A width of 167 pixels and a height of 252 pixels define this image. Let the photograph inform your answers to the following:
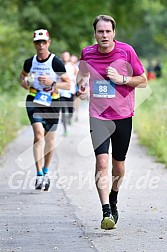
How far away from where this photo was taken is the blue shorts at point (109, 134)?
877 centimetres

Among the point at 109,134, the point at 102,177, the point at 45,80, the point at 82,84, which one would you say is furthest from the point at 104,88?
the point at 45,80

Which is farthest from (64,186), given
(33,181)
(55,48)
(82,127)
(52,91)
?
(55,48)

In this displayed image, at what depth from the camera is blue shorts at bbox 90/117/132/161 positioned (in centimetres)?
877

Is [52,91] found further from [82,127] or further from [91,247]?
[82,127]

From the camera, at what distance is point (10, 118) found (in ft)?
69.5

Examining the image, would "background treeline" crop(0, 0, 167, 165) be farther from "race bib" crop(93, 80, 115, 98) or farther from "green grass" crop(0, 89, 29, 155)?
"race bib" crop(93, 80, 115, 98)

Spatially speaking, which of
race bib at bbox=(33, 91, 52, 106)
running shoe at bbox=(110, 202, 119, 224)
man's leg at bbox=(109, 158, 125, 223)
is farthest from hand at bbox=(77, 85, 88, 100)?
race bib at bbox=(33, 91, 52, 106)

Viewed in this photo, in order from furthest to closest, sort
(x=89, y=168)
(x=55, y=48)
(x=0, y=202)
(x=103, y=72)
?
(x=55, y=48) → (x=89, y=168) → (x=0, y=202) → (x=103, y=72)

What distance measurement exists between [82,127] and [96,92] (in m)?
15.3

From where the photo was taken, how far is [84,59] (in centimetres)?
889

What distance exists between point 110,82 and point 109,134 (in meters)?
0.53

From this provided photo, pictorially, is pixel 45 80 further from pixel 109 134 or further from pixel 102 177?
pixel 102 177

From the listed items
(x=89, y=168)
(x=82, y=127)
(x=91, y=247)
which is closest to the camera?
(x=91, y=247)

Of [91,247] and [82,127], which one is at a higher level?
[91,247]
